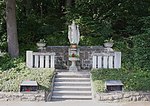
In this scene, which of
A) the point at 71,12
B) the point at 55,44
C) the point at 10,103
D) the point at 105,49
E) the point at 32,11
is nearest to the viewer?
the point at 10,103

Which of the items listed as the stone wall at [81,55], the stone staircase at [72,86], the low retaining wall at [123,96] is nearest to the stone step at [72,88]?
the stone staircase at [72,86]

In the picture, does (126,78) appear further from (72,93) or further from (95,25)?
(95,25)

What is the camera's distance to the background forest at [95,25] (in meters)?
18.5

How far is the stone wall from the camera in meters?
17.5

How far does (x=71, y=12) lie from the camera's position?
21625mm

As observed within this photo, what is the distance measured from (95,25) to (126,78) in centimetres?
715

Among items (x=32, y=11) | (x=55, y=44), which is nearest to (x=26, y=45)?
(x=55, y=44)

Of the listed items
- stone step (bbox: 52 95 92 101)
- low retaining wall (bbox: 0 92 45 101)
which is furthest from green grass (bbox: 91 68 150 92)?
low retaining wall (bbox: 0 92 45 101)

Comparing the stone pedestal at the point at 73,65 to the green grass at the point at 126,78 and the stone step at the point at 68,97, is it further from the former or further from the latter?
the stone step at the point at 68,97

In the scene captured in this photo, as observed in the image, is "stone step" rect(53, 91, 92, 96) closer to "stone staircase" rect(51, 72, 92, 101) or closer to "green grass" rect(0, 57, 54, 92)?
"stone staircase" rect(51, 72, 92, 101)

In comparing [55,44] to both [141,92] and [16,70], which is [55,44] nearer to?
[16,70]

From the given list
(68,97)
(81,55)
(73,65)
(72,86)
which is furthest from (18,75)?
(81,55)

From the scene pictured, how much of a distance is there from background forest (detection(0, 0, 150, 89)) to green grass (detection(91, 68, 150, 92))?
221cm

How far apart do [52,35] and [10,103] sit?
27.9 feet
